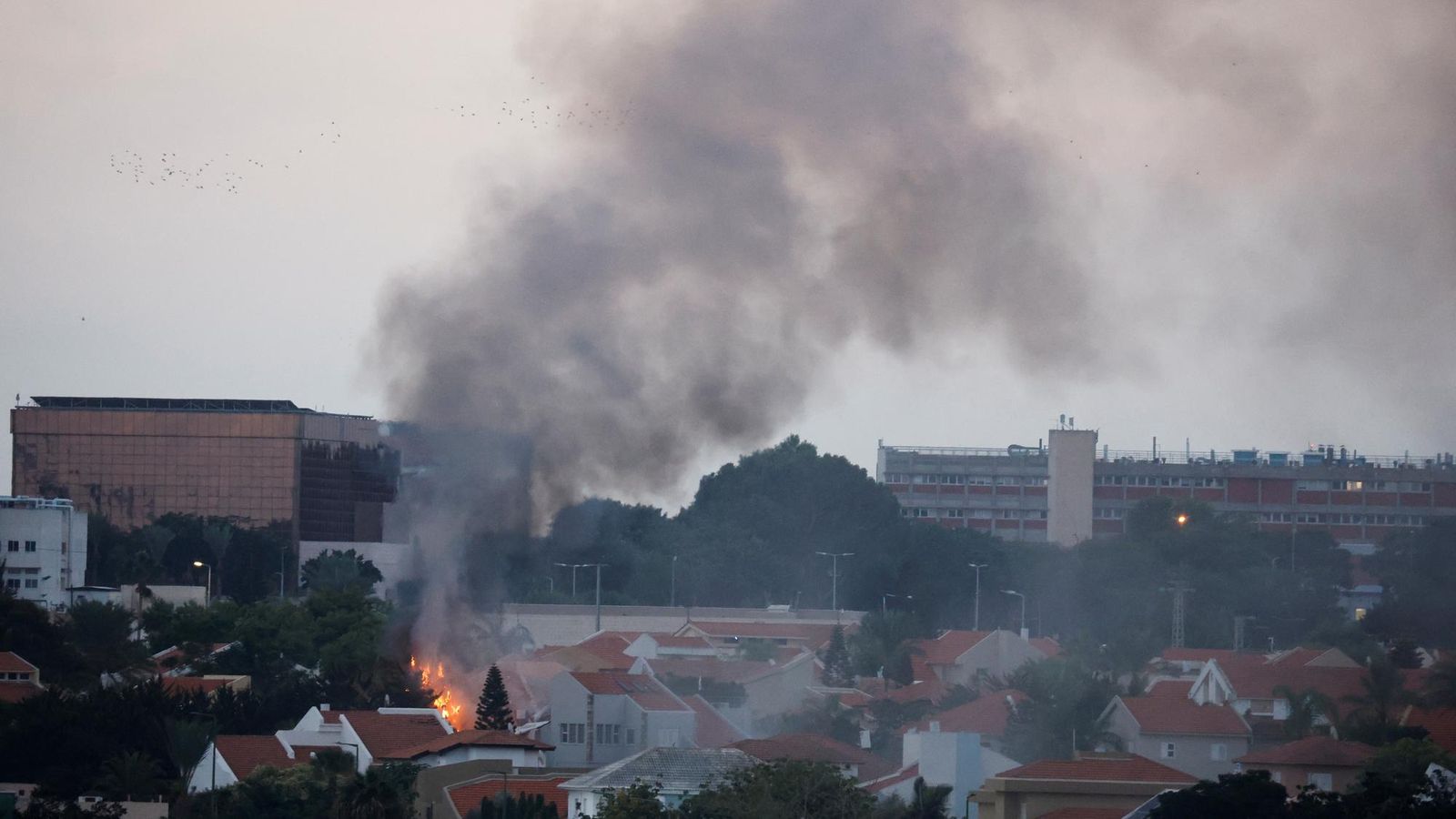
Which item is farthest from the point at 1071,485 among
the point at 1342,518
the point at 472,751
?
the point at 472,751

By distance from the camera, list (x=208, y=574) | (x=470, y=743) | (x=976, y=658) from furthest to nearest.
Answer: (x=208, y=574) < (x=976, y=658) < (x=470, y=743)

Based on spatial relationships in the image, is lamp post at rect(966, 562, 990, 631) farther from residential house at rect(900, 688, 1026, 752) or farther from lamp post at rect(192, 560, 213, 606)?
residential house at rect(900, 688, 1026, 752)

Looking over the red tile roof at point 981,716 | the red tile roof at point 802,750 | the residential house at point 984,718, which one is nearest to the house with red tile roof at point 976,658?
the residential house at point 984,718

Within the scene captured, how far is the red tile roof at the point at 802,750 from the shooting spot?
6122 centimetres

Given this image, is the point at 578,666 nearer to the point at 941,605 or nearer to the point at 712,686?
the point at 712,686

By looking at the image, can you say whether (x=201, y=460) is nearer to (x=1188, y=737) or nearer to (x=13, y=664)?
(x=13, y=664)

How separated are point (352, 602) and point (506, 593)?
18.2 meters

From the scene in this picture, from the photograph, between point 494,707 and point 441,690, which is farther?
point 441,690

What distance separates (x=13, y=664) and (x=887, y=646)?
3846 cm

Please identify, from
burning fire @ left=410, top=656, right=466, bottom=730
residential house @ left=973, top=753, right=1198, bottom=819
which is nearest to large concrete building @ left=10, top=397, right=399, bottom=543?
burning fire @ left=410, top=656, right=466, bottom=730

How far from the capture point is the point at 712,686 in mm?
83250

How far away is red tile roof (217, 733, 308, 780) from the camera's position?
5812 centimetres

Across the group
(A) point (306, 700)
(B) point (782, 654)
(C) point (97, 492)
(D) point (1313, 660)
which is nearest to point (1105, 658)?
(D) point (1313, 660)

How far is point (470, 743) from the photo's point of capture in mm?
59406
